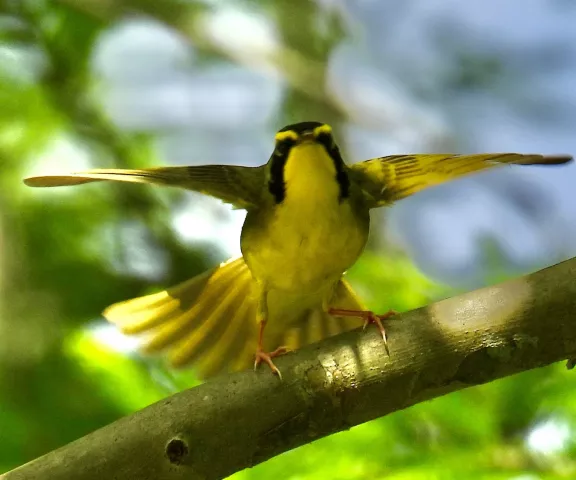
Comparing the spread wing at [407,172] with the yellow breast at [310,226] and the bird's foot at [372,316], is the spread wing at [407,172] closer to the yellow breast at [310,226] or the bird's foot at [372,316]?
the yellow breast at [310,226]

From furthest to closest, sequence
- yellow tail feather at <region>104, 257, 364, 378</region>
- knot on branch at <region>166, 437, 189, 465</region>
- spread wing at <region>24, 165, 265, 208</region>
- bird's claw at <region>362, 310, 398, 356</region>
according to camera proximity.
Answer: yellow tail feather at <region>104, 257, 364, 378</region> < spread wing at <region>24, 165, 265, 208</region> < bird's claw at <region>362, 310, 398, 356</region> < knot on branch at <region>166, 437, 189, 465</region>

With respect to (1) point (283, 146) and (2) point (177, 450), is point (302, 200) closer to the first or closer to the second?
(1) point (283, 146)

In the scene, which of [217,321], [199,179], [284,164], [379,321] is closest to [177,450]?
[379,321]

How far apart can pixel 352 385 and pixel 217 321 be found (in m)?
0.96

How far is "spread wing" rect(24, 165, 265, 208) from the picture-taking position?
155 cm

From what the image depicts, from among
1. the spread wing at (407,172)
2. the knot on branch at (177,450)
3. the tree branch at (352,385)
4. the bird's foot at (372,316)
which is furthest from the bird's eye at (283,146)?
the knot on branch at (177,450)

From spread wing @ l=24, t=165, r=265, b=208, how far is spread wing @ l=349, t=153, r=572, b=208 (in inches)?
10.5

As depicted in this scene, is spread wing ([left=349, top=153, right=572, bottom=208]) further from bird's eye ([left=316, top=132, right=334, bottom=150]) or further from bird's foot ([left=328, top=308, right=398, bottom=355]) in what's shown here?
bird's foot ([left=328, top=308, right=398, bottom=355])

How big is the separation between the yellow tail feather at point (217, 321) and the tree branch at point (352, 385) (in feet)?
2.45

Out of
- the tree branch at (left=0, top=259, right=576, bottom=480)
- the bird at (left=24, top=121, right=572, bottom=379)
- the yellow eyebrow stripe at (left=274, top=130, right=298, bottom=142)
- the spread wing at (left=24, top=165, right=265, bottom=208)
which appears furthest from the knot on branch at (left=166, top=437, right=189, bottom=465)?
the yellow eyebrow stripe at (left=274, top=130, right=298, bottom=142)

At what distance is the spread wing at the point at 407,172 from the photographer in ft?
5.87

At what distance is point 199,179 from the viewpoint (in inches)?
69.7

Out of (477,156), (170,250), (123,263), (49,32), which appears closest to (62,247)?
(123,263)

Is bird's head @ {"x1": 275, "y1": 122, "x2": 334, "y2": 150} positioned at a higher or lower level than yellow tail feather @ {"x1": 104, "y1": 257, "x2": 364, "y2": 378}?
higher
